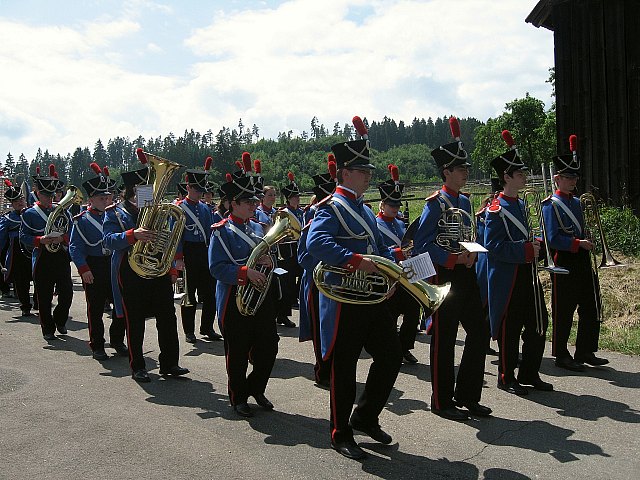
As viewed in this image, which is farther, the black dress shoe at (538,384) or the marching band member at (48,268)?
the marching band member at (48,268)

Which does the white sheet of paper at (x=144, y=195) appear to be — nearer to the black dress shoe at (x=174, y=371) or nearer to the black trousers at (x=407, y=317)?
the black dress shoe at (x=174, y=371)

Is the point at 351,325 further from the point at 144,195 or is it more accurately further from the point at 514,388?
the point at 144,195

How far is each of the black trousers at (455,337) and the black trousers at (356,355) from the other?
34.8 inches

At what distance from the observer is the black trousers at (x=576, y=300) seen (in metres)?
7.39

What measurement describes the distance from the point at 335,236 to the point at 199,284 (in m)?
5.15

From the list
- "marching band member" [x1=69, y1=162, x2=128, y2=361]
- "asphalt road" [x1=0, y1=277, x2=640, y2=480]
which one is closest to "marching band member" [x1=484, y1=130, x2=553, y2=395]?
"asphalt road" [x1=0, y1=277, x2=640, y2=480]

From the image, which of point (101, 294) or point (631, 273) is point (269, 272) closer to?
point (101, 294)

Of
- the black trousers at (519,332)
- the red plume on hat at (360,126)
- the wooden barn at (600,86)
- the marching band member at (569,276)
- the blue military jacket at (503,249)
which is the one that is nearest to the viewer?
the red plume on hat at (360,126)

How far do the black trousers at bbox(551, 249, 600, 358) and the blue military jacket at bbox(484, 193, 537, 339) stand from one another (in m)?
0.98

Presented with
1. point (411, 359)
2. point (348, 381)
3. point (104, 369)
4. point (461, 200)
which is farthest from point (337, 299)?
point (104, 369)

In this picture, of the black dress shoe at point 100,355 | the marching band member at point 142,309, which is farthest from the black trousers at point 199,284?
the marching band member at point 142,309

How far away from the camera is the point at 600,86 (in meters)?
15.9

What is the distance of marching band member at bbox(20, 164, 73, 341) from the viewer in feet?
32.2

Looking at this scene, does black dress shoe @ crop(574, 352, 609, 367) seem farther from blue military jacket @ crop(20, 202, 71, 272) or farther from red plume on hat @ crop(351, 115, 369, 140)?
blue military jacket @ crop(20, 202, 71, 272)
